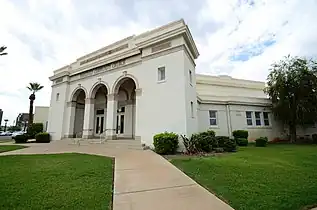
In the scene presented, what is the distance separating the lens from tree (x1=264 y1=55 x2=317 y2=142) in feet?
62.1

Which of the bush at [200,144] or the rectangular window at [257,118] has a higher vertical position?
the rectangular window at [257,118]

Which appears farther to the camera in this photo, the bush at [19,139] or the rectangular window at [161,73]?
the bush at [19,139]

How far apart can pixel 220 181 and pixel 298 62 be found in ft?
66.1

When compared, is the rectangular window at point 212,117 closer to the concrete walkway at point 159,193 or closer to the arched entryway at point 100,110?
the arched entryway at point 100,110

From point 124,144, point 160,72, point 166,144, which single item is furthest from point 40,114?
point 166,144

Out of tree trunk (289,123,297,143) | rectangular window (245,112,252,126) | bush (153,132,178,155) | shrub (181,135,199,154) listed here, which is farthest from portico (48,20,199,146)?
tree trunk (289,123,297,143)

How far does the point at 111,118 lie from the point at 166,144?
7.59 meters

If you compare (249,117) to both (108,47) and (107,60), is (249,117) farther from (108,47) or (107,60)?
Answer: (108,47)

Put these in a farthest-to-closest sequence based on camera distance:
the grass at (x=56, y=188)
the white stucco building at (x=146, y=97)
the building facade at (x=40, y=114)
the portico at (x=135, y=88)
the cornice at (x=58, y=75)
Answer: the building facade at (x=40, y=114)
the cornice at (x=58, y=75)
the white stucco building at (x=146, y=97)
the portico at (x=135, y=88)
the grass at (x=56, y=188)

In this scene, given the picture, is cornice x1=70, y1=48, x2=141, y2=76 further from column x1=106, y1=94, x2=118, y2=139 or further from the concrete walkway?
the concrete walkway

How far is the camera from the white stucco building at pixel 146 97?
555 inches

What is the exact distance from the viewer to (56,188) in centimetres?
482

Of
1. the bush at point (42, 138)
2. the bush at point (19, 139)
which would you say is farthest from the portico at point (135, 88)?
the bush at point (19, 139)

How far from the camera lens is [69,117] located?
21234 millimetres
